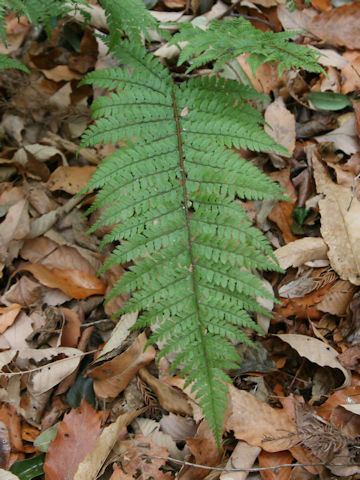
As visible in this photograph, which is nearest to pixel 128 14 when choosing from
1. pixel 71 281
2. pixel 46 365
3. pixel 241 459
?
pixel 71 281

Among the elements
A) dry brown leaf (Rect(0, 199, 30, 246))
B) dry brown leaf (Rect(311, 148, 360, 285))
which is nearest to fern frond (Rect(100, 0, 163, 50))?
dry brown leaf (Rect(0, 199, 30, 246))

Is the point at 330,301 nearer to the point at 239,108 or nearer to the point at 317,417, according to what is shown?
the point at 317,417

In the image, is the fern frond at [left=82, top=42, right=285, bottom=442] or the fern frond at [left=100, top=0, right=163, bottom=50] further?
the fern frond at [left=100, top=0, right=163, bottom=50]

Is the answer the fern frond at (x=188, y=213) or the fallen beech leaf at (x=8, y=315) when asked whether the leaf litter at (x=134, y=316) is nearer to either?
the fallen beech leaf at (x=8, y=315)

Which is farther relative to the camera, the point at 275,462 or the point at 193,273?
the point at 275,462

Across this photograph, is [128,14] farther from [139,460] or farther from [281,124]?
[139,460]

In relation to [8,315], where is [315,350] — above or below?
below

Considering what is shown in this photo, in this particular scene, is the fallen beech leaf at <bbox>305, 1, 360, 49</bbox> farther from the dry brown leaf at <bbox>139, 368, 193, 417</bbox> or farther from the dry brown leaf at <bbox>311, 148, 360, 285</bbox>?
the dry brown leaf at <bbox>139, 368, 193, 417</bbox>
